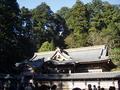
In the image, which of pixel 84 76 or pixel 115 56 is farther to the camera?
pixel 115 56

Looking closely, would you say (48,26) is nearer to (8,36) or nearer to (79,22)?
(79,22)

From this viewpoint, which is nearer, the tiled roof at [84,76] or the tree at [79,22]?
the tiled roof at [84,76]

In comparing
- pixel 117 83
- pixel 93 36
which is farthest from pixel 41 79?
pixel 93 36

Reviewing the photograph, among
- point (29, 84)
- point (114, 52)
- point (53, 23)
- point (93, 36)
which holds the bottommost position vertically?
point (29, 84)

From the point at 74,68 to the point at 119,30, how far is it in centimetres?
2263

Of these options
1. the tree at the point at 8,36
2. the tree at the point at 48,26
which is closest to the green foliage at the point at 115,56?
the tree at the point at 8,36

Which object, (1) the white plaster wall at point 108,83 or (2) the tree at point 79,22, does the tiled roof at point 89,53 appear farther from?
(2) the tree at point 79,22

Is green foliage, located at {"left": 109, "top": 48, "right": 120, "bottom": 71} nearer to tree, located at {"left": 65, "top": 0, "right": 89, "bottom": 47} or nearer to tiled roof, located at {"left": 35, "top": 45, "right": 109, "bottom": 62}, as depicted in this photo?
tiled roof, located at {"left": 35, "top": 45, "right": 109, "bottom": 62}

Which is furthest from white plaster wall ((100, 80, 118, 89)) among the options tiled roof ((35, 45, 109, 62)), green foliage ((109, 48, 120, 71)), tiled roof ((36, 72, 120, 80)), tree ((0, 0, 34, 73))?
tree ((0, 0, 34, 73))

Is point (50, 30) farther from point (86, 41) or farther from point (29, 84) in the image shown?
point (29, 84)

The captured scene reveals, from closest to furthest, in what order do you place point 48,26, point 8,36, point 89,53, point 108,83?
1. point 108,83
2. point 89,53
3. point 8,36
4. point 48,26

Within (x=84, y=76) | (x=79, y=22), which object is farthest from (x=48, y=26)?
(x=84, y=76)

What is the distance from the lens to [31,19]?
7181cm

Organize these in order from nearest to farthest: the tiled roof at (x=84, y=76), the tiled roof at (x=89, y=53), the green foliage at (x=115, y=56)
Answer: the tiled roof at (x=84, y=76) < the tiled roof at (x=89, y=53) < the green foliage at (x=115, y=56)
